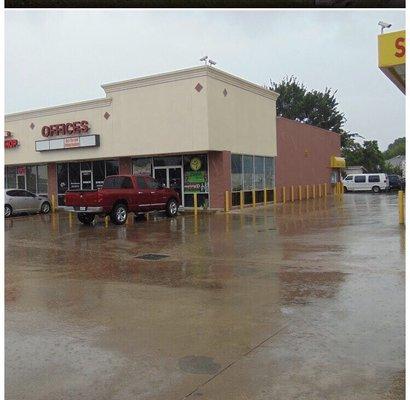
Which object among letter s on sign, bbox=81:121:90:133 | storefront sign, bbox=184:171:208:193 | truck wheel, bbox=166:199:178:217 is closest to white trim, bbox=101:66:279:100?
letter s on sign, bbox=81:121:90:133

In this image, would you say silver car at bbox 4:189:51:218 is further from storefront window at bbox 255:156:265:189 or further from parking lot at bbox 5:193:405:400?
parking lot at bbox 5:193:405:400

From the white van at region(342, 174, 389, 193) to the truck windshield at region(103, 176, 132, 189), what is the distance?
3246 cm

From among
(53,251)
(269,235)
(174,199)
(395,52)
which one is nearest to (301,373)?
(395,52)

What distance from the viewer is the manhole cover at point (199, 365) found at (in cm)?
461

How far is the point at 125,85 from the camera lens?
82.5ft

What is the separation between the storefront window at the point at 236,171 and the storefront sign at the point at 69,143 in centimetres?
716

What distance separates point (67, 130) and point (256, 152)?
10339mm

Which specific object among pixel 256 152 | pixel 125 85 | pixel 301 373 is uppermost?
pixel 125 85

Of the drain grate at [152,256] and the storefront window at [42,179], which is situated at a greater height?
the storefront window at [42,179]

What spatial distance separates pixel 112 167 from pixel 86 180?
7.25 feet

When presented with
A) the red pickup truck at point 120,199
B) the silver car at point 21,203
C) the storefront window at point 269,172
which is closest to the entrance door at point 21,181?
the silver car at point 21,203

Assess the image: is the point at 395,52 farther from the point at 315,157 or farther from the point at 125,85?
the point at 315,157

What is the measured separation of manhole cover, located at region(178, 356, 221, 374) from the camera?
15.1ft

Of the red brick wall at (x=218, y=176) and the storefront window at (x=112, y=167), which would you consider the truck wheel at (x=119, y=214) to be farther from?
the storefront window at (x=112, y=167)
